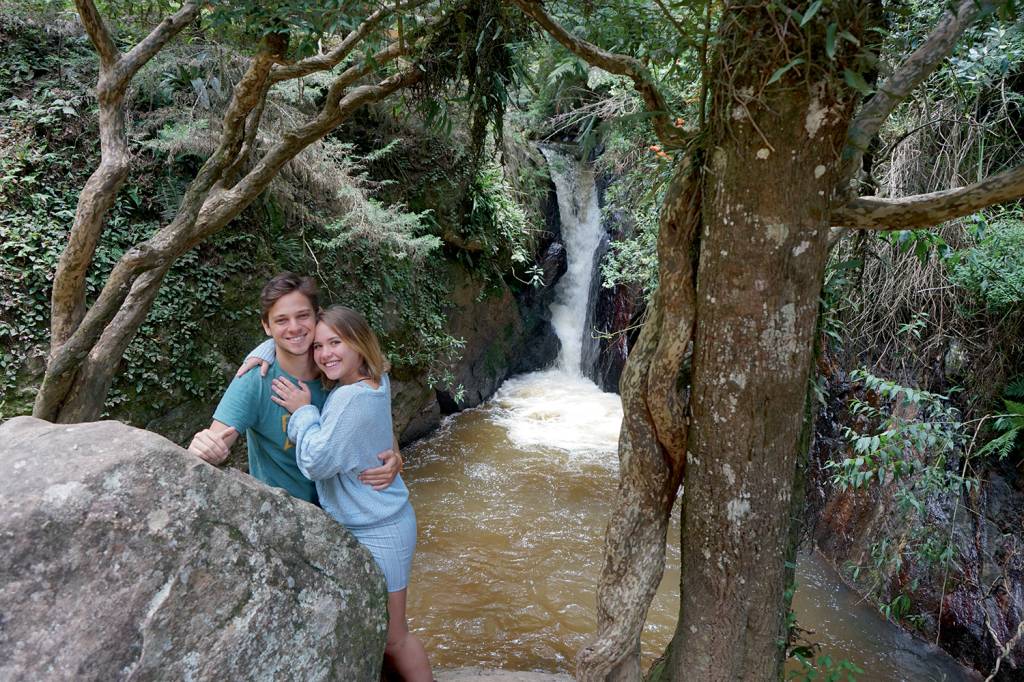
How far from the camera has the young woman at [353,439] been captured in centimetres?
204

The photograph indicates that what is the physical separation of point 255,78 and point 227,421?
265cm

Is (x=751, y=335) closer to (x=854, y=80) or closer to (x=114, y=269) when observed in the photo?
(x=854, y=80)

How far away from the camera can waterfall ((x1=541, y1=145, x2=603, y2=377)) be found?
11.2m

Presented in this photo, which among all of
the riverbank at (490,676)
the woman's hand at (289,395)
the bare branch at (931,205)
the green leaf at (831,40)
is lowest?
the riverbank at (490,676)

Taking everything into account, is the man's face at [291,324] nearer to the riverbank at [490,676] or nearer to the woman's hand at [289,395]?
the woman's hand at [289,395]

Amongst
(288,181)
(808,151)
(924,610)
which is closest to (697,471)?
(808,151)

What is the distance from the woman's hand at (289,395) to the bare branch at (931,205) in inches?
76.5

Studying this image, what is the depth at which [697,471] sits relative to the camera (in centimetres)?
224

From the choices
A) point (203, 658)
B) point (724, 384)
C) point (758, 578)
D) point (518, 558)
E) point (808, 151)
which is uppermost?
point (808, 151)

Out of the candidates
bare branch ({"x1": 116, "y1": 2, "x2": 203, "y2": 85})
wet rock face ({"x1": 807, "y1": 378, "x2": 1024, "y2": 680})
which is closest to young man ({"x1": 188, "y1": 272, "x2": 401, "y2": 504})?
bare branch ({"x1": 116, "y1": 2, "x2": 203, "y2": 85})

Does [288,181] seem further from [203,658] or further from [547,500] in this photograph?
[203,658]

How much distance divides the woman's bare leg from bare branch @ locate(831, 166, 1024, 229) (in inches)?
84.1

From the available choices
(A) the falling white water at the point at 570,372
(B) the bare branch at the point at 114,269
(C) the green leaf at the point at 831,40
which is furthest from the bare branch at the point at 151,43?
(A) the falling white water at the point at 570,372

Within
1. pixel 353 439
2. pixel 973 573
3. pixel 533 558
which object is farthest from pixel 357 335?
pixel 973 573
